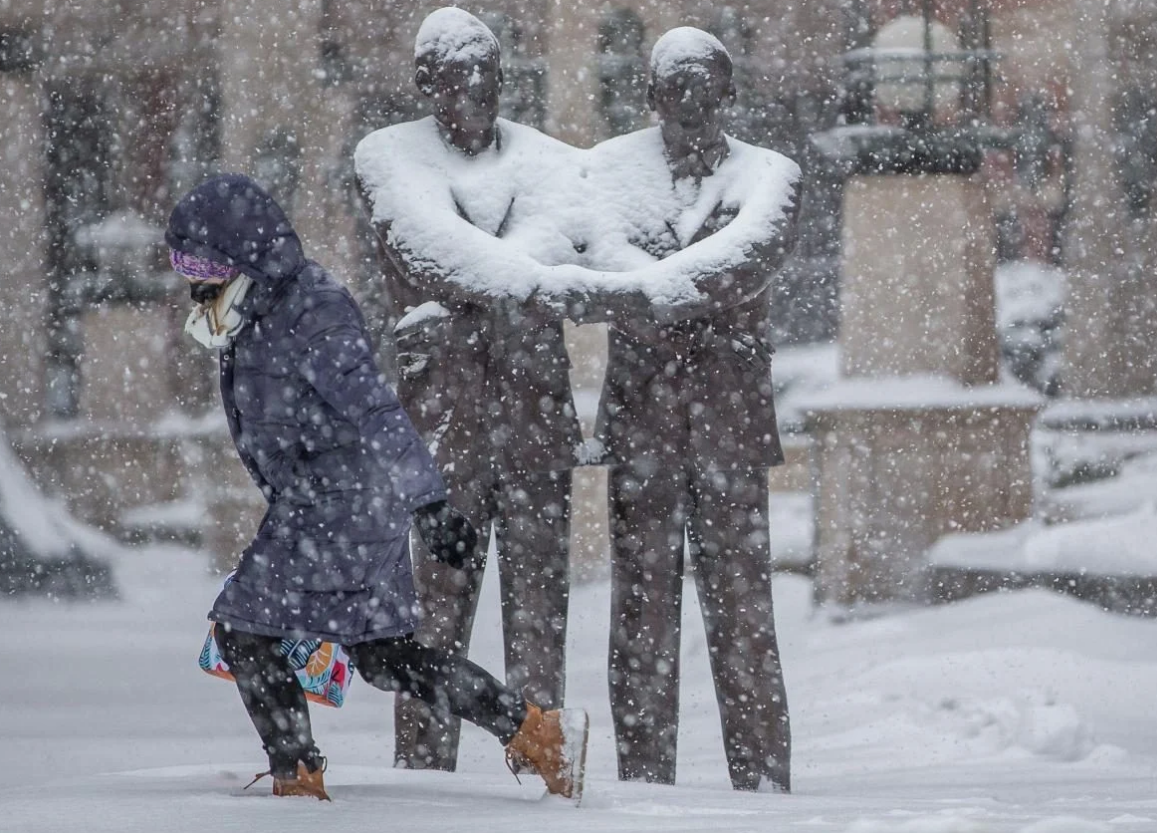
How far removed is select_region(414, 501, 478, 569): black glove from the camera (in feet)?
11.1

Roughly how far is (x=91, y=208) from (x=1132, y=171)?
6.86 m

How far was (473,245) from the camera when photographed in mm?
4316

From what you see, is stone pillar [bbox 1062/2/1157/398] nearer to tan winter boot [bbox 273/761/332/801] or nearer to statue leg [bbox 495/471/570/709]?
statue leg [bbox 495/471/570/709]

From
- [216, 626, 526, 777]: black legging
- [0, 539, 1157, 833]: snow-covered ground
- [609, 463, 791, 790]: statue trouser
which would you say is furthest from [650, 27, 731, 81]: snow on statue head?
[0, 539, 1157, 833]: snow-covered ground

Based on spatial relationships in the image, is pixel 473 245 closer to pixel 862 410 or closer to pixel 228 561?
pixel 862 410

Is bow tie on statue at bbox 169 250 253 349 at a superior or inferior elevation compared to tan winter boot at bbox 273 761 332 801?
superior

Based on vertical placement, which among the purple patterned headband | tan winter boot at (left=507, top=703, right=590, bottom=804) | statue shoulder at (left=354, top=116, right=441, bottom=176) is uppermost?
statue shoulder at (left=354, top=116, right=441, bottom=176)

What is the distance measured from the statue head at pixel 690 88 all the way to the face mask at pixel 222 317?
1.35 meters

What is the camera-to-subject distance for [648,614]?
4531 mm

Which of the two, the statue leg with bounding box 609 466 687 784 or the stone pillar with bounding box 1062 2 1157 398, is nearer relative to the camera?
the statue leg with bounding box 609 466 687 784

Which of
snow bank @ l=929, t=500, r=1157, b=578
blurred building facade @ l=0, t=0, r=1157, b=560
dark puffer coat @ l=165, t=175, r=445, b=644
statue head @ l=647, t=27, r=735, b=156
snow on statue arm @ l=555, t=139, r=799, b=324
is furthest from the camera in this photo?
blurred building facade @ l=0, t=0, r=1157, b=560

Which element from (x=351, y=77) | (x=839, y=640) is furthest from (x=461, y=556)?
(x=351, y=77)

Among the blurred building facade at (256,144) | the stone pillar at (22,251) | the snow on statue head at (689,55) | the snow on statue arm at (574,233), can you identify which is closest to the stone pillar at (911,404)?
the blurred building facade at (256,144)

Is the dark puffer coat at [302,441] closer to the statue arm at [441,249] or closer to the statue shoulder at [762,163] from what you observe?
the statue arm at [441,249]
